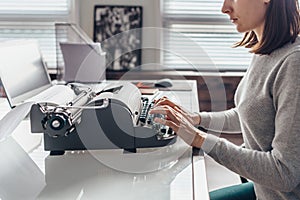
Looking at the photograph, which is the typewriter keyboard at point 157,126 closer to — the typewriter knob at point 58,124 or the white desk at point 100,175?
the white desk at point 100,175

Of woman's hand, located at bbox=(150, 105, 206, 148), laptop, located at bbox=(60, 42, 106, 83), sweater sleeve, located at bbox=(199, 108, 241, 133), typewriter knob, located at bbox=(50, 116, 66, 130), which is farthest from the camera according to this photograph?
laptop, located at bbox=(60, 42, 106, 83)

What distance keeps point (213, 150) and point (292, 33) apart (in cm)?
41

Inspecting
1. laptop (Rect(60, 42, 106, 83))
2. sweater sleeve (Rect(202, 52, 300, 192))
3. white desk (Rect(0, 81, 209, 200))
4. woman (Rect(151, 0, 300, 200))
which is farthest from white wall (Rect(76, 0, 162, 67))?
sweater sleeve (Rect(202, 52, 300, 192))

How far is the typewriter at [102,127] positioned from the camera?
1124 mm

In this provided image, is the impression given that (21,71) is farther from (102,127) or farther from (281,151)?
(281,151)

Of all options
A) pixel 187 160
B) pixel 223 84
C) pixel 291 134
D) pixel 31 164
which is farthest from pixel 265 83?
pixel 223 84

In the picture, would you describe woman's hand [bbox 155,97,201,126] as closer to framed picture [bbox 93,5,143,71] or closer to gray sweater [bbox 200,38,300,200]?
gray sweater [bbox 200,38,300,200]

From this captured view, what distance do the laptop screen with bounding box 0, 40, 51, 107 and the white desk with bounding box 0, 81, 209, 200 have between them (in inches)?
16.1

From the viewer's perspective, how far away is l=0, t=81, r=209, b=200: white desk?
0.94 meters

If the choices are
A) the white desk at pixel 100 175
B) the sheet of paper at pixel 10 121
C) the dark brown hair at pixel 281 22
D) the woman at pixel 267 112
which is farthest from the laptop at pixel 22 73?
the dark brown hair at pixel 281 22

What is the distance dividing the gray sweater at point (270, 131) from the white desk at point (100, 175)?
12 cm

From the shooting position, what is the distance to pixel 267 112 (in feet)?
3.90

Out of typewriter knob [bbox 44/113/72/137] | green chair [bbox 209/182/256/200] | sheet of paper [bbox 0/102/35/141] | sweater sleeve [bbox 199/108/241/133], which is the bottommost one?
green chair [bbox 209/182/256/200]

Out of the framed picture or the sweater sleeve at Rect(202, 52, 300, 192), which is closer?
the sweater sleeve at Rect(202, 52, 300, 192)
